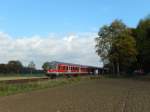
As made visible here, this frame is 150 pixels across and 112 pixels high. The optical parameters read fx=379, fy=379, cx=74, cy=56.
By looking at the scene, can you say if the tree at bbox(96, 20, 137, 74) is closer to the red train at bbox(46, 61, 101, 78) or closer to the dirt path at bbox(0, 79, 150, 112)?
the red train at bbox(46, 61, 101, 78)

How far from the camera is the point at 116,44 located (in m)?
87.4

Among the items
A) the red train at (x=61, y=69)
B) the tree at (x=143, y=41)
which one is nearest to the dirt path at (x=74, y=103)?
the red train at (x=61, y=69)

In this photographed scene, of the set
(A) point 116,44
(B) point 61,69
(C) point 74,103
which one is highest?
(A) point 116,44

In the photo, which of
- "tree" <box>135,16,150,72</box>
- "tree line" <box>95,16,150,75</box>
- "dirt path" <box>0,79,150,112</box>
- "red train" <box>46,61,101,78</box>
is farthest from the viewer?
"tree line" <box>95,16,150,75</box>

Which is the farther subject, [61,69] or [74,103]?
[61,69]

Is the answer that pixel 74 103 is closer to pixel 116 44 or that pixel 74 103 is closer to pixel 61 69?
pixel 61 69

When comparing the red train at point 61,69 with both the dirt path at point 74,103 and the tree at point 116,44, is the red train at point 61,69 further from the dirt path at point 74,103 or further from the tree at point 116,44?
the dirt path at point 74,103

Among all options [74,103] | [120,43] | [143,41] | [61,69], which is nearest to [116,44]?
[120,43]

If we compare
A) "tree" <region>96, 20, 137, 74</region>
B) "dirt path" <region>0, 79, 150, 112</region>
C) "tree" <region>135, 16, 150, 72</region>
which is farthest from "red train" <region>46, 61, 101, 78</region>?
"dirt path" <region>0, 79, 150, 112</region>

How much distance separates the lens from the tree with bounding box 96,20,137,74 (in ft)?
286

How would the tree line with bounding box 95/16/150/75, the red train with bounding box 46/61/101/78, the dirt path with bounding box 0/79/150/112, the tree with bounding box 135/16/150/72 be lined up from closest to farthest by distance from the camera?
the dirt path with bounding box 0/79/150/112 < the red train with bounding box 46/61/101/78 < the tree with bounding box 135/16/150/72 < the tree line with bounding box 95/16/150/75

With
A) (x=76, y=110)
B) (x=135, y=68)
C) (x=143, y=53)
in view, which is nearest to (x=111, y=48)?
(x=143, y=53)

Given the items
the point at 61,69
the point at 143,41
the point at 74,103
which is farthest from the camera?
the point at 143,41

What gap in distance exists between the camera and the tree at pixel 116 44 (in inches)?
3430
